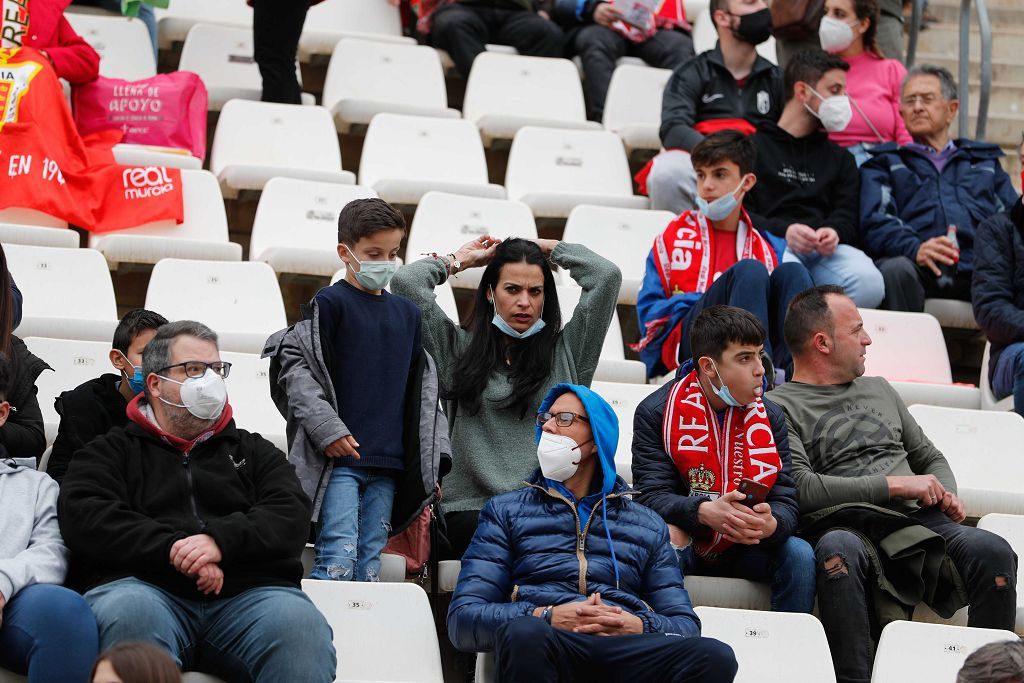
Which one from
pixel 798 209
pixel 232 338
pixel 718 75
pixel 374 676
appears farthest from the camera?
pixel 718 75

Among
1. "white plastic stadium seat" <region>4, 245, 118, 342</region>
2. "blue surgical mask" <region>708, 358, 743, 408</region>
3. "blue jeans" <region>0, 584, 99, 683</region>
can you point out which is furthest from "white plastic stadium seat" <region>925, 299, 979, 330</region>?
"blue jeans" <region>0, 584, 99, 683</region>

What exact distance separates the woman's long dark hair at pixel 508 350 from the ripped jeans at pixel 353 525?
41cm

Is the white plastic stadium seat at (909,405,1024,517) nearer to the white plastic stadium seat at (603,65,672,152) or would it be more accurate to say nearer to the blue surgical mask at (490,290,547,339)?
the blue surgical mask at (490,290,547,339)

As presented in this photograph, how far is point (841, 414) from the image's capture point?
4289mm

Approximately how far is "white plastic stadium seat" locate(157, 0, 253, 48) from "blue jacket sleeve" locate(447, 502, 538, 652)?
12.9 feet

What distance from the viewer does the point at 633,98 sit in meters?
6.91

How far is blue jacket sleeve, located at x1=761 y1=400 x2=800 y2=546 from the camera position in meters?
3.85

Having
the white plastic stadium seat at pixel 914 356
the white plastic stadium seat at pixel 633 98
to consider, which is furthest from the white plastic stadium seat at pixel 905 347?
the white plastic stadium seat at pixel 633 98

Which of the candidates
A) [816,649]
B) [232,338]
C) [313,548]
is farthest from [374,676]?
[232,338]

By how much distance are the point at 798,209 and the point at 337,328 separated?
97.8 inches

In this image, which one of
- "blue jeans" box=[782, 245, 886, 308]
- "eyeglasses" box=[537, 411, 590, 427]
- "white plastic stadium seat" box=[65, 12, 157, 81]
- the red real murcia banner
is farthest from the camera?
"white plastic stadium seat" box=[65, 12, 157, 81]

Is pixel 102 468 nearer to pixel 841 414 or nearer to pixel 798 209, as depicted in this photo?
pixel 841 414

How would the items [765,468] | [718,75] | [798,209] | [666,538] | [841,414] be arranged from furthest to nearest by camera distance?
[718,75] → [798,209] → [841,414] → [765,468] → [666,538]

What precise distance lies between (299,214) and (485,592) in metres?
2.34
